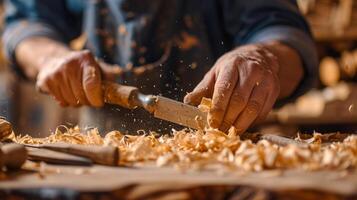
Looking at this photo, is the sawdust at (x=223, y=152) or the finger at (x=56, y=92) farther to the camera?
the finger at (x=56, y=92)

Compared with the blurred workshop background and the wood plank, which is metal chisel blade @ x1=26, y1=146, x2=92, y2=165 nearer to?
the wood plank

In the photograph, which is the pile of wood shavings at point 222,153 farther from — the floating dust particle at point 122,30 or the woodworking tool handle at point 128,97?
the floating dust particle at point 122,30

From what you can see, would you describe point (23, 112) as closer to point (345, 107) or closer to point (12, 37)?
point (12, 37)

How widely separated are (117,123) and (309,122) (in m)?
1.41

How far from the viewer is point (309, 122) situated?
270 cm

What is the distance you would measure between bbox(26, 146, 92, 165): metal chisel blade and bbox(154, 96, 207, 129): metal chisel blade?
309 mm

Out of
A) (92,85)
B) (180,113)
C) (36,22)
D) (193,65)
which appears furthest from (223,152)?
(36,22)

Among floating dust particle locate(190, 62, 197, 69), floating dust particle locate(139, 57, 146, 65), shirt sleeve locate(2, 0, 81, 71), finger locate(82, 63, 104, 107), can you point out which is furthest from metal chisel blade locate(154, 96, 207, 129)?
shirt sleeve locate(2, 0, 81, 71)

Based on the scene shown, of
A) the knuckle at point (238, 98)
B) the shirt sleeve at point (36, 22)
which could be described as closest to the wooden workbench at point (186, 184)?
the knuckle at point (238, 98)

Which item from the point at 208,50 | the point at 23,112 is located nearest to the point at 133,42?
the point at 208,50

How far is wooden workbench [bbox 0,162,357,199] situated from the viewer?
0.69m

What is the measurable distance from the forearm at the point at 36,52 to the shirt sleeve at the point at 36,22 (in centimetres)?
3

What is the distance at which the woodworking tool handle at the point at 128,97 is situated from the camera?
124 centimetres

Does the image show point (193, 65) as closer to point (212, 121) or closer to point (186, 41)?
point (186, 41)
